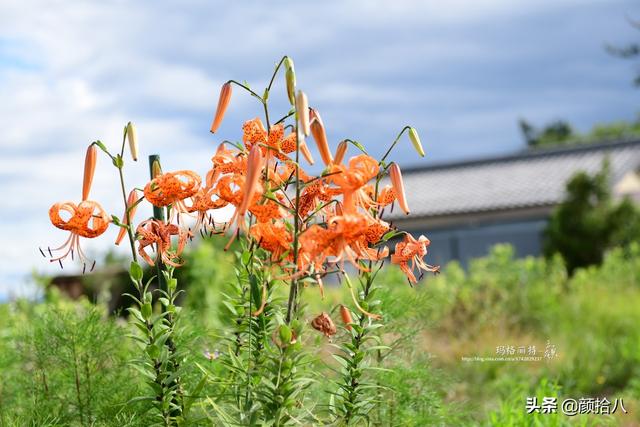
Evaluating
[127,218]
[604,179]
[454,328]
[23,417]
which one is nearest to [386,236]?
[127,218]

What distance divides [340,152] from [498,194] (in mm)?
29061

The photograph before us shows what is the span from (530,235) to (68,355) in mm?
23775

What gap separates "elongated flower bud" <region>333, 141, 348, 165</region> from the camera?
7.40ft

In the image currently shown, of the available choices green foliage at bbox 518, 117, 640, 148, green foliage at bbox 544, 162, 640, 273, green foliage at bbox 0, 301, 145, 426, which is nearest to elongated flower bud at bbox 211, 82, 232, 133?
green foliage at bbox 0, 301, 145, 426

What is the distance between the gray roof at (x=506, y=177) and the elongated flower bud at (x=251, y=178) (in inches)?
1003

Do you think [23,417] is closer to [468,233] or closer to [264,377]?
[264,377]

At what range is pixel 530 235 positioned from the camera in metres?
26.1

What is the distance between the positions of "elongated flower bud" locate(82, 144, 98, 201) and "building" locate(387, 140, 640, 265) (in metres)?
19.5

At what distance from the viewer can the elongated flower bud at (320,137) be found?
2.26 meters

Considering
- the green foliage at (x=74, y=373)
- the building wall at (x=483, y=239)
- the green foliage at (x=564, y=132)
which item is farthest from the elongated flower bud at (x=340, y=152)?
the green foliage at (x=564, y=132)

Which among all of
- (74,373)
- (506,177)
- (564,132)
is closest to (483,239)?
(506,177)

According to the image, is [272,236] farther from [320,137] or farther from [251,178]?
[320,137]

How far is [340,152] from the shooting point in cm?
227

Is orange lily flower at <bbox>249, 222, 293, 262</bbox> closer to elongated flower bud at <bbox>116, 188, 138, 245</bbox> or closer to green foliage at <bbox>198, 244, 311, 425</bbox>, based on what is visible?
green foliage at <bbox>198, 244, 311, 425</bbox>
